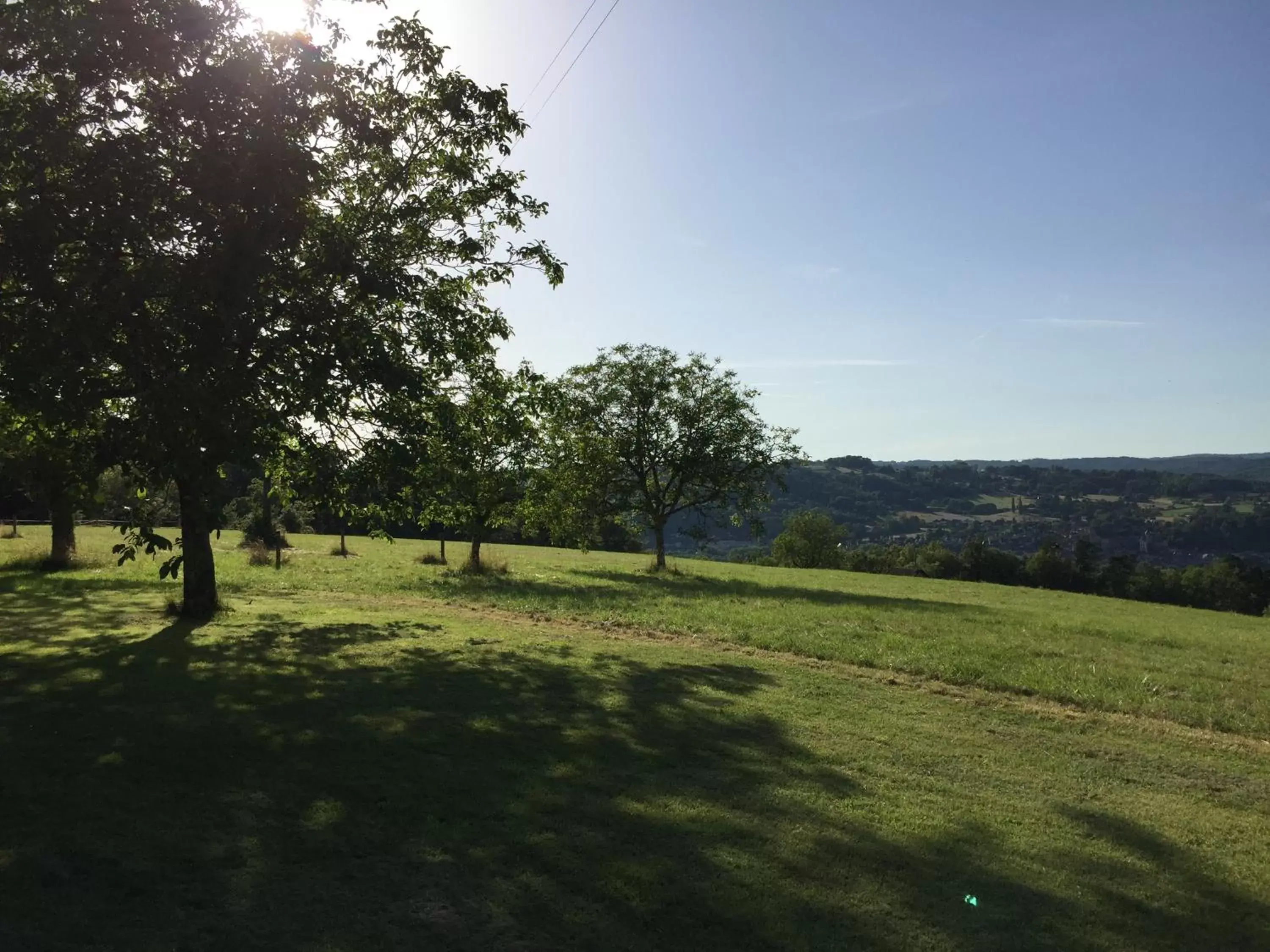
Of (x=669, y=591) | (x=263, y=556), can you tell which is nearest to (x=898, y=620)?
(x=669, y=591)

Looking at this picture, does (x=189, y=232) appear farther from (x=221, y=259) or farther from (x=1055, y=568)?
(x=1055, y=568)

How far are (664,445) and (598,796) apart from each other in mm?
31645

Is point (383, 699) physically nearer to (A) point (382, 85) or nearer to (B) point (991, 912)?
(B) point (991, 912)

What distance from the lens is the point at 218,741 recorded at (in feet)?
23.7

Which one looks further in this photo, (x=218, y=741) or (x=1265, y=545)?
(x=1265, y=545)

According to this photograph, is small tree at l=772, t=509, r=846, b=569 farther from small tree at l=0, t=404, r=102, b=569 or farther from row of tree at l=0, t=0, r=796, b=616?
small tree at l=0, t=404, r=102, b=569

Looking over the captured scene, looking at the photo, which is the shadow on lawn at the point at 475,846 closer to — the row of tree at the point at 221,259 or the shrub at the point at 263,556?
the row of tree at the point at 221,259

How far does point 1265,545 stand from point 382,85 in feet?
466

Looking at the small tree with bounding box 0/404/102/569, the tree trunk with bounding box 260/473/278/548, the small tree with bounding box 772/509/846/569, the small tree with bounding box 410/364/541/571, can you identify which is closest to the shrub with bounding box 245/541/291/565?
the tree trunk with bounding box 260/473/278/548

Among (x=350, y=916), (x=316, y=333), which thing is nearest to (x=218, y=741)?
(x=350, y=916)

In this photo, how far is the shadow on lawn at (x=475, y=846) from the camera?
4.45 metres

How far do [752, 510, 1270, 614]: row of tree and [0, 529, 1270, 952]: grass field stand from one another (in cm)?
5840

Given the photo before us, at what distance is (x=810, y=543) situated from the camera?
77.9m

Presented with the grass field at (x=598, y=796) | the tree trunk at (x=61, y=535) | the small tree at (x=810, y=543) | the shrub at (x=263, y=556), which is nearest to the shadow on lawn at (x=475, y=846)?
the grass field at (x=598, y=796)
